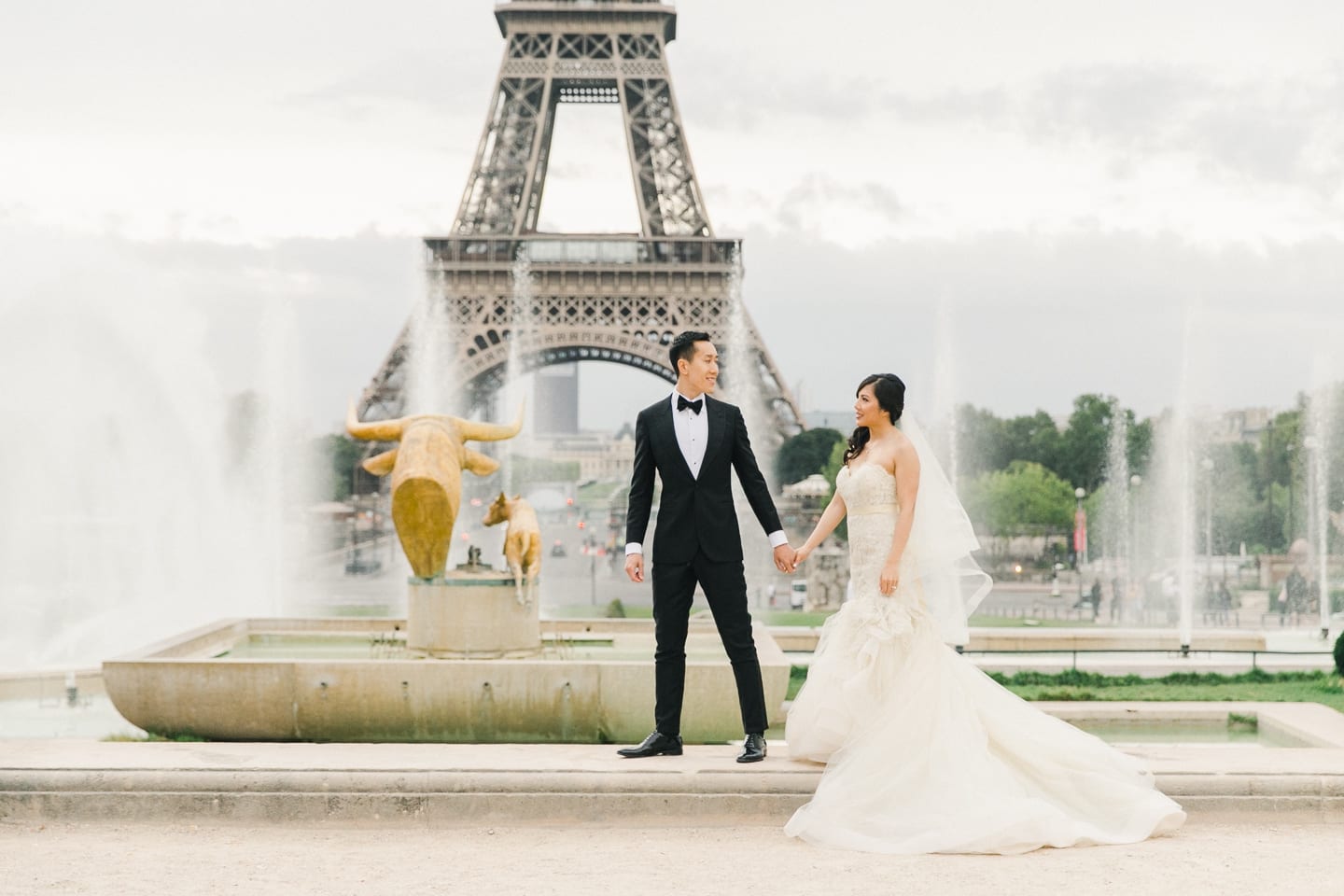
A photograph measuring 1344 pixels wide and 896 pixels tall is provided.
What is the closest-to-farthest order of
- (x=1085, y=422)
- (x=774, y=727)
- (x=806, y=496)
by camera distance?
1. (x=774, y=727)
2. (x=806, y=496)
3. (x=1085, y=422)

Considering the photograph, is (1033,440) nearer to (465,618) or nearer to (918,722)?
(465,618)

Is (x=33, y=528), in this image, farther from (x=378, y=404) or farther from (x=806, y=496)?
(x=806, y=496)

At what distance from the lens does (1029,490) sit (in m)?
46.0

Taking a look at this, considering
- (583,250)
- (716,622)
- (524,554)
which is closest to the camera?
(716,622)

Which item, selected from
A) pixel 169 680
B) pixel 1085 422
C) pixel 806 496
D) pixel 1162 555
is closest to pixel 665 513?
pixel 169 680

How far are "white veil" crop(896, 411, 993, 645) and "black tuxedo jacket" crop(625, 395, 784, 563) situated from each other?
0.60 meters

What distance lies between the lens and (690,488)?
6.63 meters

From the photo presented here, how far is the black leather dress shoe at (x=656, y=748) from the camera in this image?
6.60m

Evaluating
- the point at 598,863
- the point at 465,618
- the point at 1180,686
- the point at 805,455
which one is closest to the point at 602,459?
the point at 805,455

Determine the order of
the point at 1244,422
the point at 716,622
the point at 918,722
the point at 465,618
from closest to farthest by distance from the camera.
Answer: the point at 918,722 < the point at 716,622 < the point at 465,618 < the point at 1244,422

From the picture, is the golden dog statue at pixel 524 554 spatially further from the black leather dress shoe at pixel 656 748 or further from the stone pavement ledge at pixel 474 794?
the stone pavement ledge at pixel 474 794

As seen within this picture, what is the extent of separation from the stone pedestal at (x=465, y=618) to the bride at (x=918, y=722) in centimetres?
452

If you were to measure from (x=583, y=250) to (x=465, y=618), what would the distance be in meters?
41.0

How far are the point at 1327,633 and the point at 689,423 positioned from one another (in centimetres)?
1755
